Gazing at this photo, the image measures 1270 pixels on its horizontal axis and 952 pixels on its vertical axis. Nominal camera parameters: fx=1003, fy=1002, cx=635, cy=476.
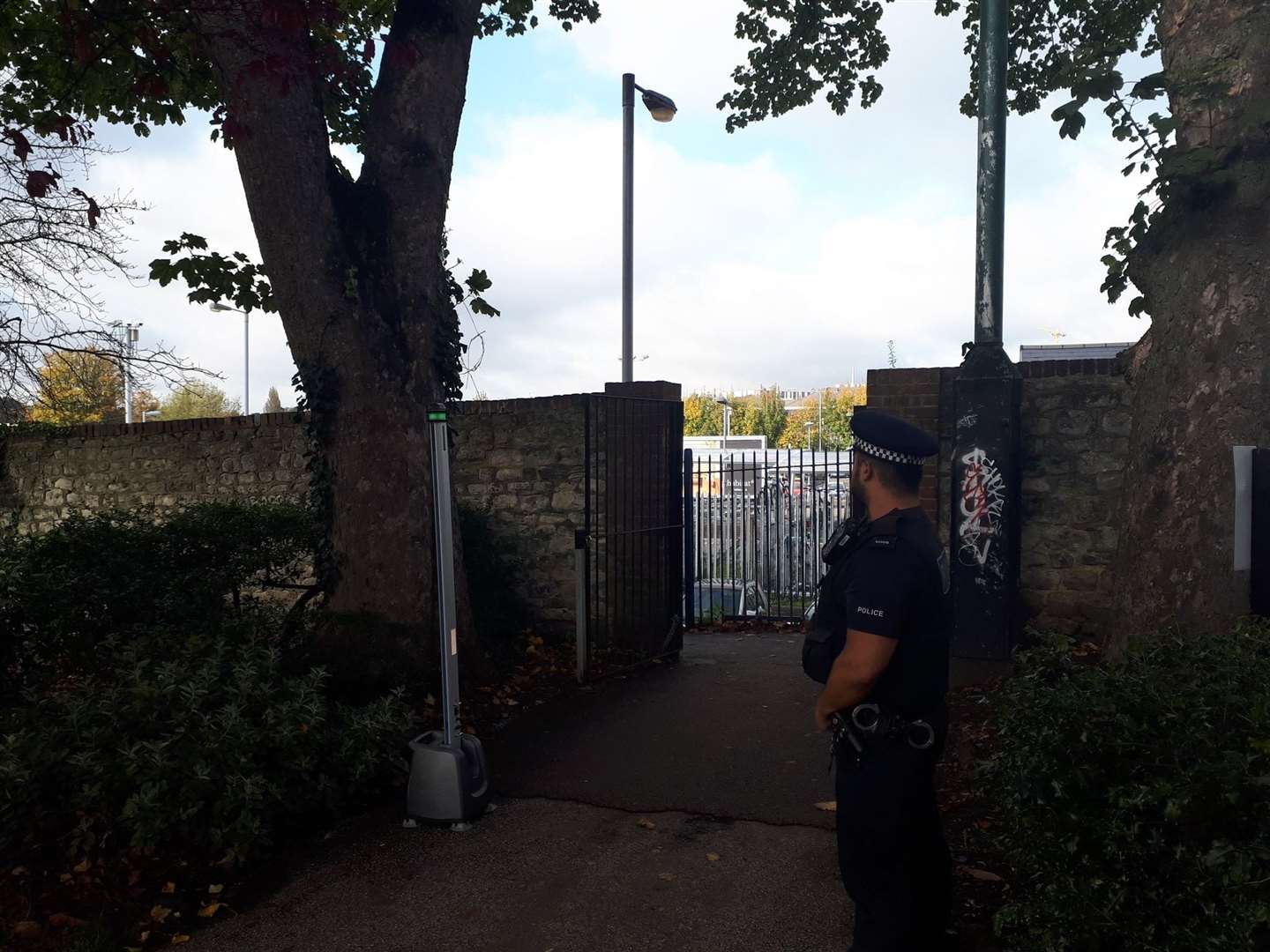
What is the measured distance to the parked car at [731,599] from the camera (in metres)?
11.9

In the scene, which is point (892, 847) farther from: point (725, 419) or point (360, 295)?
point (725, 419)

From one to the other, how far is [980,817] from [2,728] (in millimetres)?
4873

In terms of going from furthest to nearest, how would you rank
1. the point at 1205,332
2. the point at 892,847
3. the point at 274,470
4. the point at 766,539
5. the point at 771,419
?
the point at 771,419
the point at 766,539
the point at 274,470
the point at 1205,332
the point at 892,847

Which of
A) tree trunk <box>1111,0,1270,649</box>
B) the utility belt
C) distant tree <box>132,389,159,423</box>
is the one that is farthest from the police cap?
distant tree <box>132,389,159,423</box>

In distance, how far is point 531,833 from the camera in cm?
490

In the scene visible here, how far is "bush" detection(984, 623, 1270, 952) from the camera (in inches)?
96.2

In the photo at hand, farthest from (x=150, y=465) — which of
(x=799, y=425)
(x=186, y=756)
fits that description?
(x=799, y=425)

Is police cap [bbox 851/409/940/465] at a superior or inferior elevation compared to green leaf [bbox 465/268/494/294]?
inferior

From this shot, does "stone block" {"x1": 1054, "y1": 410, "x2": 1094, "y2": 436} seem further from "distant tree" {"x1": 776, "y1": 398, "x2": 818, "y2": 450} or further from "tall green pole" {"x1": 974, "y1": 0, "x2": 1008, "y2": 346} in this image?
"distant tree" {"x1": 776, "y1": 398, "x2": 818, "y2": 450}

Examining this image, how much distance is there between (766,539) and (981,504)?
5.50 m

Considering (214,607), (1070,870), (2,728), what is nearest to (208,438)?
(214,607)

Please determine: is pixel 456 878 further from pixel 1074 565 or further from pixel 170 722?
pixel 1074 565

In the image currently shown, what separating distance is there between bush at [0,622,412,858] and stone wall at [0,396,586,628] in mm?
3714

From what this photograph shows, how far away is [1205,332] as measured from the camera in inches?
197
